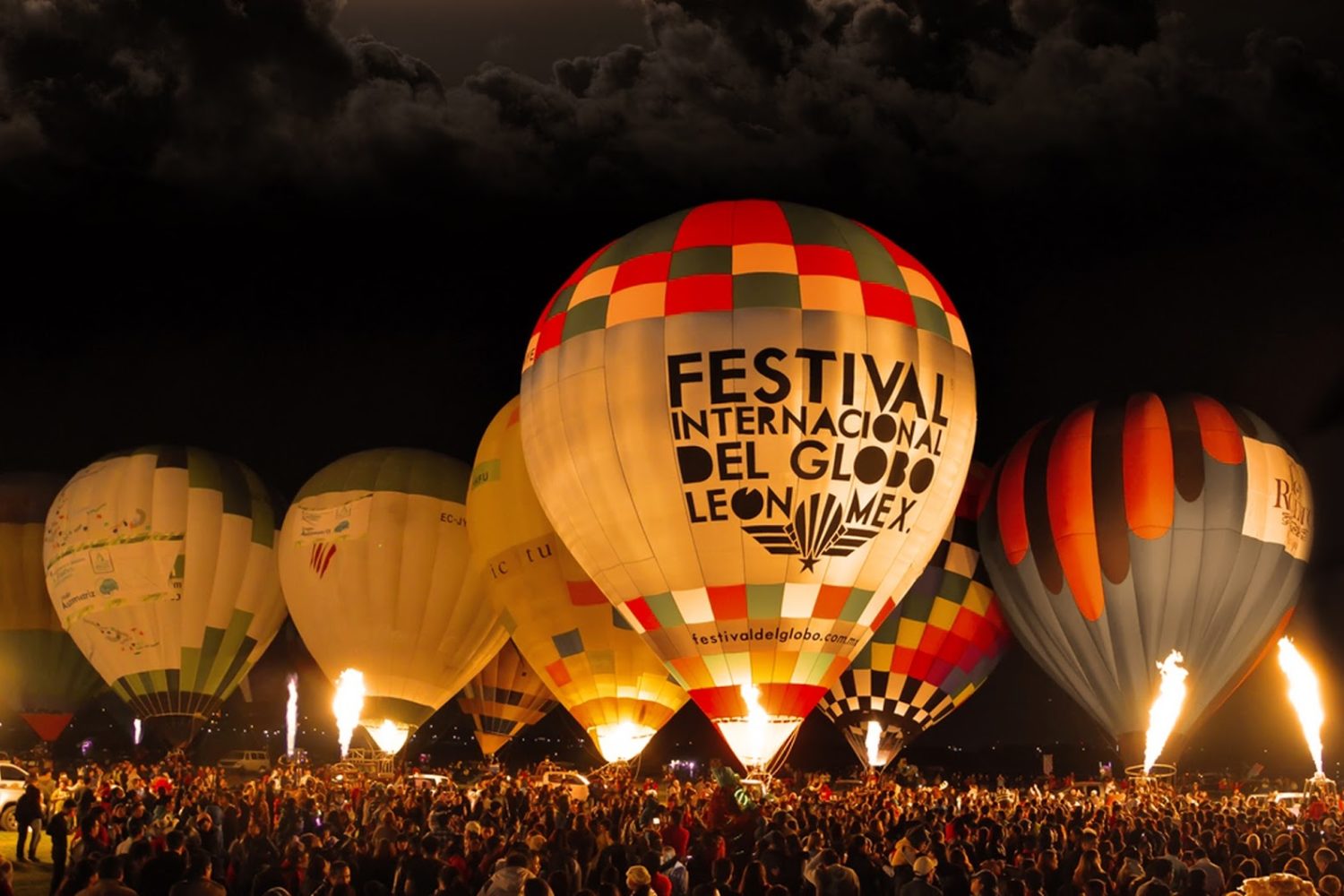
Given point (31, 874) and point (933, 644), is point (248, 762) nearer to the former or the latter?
point (933, 644)

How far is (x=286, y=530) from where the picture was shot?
24203 mm

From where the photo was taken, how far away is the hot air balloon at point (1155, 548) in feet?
67.7

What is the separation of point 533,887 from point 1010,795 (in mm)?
13117

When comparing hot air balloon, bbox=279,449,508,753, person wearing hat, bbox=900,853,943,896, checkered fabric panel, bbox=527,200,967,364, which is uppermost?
checkered fabric panel, bbox=527,200,967,364

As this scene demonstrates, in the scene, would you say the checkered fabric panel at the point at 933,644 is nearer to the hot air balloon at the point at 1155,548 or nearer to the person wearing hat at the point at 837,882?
the hot air balloon at the point at 1155,548

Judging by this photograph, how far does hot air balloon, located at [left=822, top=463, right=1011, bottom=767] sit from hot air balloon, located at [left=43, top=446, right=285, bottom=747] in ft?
33.7

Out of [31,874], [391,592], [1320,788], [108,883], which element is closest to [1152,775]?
[1320,788]

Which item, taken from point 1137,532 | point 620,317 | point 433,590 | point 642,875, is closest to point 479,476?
point 433,590

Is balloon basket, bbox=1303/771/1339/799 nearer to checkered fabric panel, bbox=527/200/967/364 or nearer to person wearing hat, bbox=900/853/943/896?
checkered fabric panel, bbox=527/200/967/364

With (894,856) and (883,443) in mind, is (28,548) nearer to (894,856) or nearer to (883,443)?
(883,443)

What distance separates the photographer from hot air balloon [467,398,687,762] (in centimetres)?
2055

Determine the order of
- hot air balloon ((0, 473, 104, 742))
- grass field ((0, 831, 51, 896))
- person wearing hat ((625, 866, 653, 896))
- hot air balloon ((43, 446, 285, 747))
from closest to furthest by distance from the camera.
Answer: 1. person wearing hat ((625, 866, 653, 896))
2. grass field ((0, 831, 51, 896))
3. hot air balloon ((43, 446, 285, 747))
4. hot air balloon ((0, 473, 104, 742))

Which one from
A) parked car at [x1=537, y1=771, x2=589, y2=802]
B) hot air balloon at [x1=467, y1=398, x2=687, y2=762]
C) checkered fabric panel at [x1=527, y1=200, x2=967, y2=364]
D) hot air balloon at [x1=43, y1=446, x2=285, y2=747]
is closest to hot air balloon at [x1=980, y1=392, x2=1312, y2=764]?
checkered fabric panel at [x1=527, y1=200, x2=967, y2=364]

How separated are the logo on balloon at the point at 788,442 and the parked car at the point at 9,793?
7.73 meters
